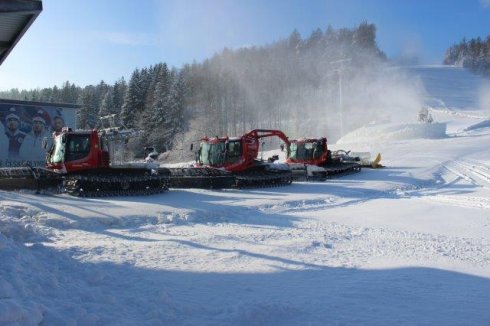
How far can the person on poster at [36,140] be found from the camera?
31.5 meters

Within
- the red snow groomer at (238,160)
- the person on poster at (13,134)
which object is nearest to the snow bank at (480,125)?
the red snow groomer at (238,160)

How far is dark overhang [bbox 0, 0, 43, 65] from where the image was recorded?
7.71 metres

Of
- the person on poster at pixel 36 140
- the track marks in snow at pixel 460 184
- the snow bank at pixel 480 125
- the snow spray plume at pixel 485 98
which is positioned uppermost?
the snow spray plume at pixel 485 98

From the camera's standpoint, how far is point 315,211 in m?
13.5

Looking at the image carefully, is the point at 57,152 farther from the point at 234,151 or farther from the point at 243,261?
the point at 243,261

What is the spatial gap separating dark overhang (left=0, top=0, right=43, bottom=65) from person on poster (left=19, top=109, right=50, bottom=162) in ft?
75.7

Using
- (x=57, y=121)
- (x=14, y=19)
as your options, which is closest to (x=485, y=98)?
(x=57, y=121)

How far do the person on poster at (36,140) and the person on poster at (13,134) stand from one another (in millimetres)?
287

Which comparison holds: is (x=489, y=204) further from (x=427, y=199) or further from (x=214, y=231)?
(x=214, y=231)

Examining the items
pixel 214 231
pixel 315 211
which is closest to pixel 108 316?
pixel 214 231

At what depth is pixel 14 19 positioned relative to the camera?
28.0ft

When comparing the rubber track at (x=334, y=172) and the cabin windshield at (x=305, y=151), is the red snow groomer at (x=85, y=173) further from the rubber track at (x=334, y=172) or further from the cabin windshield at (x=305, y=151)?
the cabin windshield at (x=305, y=151)

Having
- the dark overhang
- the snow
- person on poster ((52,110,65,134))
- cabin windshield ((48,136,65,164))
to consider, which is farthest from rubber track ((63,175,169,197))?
person on poster ((52,110,65,134))

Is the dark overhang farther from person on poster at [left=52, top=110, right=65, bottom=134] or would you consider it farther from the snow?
person on poster at [left=52, top=110, right=65, bottom=134]
